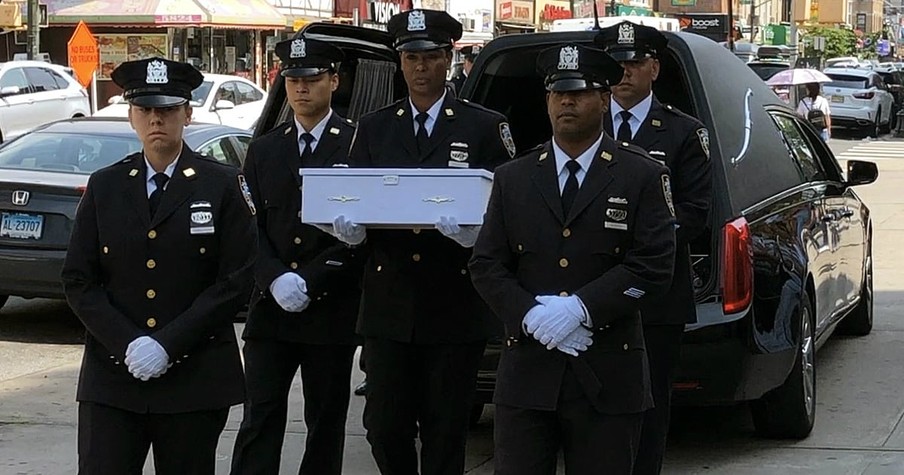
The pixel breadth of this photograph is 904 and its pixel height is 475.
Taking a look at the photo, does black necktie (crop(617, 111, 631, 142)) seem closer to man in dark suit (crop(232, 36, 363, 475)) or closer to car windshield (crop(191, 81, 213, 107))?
man in dark suit (crop(232, 36, 363, 475))

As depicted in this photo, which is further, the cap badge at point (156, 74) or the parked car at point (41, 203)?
the parked car at point (41, 203)

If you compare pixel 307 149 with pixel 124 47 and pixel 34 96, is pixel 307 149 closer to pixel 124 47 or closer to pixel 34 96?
pixel 34 96

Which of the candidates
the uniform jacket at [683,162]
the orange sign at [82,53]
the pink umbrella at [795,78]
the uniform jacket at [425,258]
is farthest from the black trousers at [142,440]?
the pink umbrella at [795,78]

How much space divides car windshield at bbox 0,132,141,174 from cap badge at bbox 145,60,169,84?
5963 mm

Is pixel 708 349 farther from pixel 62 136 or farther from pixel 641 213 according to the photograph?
pixel 62 136

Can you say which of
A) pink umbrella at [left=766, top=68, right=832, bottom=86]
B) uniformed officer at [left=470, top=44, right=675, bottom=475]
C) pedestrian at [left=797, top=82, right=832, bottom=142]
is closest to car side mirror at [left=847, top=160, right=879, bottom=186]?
uniformed officer at [left=470, top=44, right=675, bottom=475]

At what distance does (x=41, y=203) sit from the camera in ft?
32.3

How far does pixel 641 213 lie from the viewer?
4383mm

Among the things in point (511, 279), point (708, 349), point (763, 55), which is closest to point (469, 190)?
point (511, 279)

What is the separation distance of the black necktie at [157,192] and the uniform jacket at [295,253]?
1074 millimetres

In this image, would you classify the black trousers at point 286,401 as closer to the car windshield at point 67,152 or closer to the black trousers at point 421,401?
the black trousers at point 421,401

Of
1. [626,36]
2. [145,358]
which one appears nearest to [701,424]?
[626,36]

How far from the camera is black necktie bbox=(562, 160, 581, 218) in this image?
440cm

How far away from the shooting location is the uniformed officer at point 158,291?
440cm
